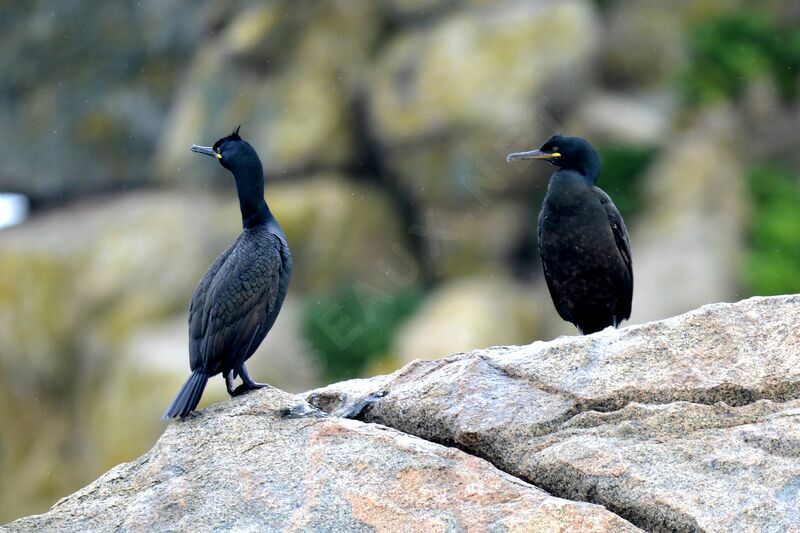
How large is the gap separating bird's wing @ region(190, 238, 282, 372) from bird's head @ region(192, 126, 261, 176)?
506mm

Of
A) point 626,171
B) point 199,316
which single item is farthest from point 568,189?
point 626,171

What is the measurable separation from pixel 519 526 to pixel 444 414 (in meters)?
0.77

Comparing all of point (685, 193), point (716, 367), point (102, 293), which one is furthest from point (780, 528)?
point (102, 293)

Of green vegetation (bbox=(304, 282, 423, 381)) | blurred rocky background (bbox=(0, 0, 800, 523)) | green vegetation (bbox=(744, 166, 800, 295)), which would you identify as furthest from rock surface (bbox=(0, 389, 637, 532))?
green vegetation (bbox=(304, 282, 423, 381))

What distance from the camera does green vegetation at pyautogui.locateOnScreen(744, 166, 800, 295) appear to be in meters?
18.2

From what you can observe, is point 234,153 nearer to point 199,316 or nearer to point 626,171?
point 199,316

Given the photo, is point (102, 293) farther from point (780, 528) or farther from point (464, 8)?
point (780, 528)

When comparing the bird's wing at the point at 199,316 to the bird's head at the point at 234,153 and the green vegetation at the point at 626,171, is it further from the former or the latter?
the green vegetation at the point at 626,171

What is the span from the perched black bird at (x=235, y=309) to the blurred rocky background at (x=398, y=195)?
11658 millimetres

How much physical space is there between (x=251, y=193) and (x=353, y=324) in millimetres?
Result: 13416

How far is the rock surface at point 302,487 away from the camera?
5008 mm

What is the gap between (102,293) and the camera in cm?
2052

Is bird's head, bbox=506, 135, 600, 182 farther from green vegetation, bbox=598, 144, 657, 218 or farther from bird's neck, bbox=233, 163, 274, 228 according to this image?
green vegetation, bbox=598, 144, 657, 218

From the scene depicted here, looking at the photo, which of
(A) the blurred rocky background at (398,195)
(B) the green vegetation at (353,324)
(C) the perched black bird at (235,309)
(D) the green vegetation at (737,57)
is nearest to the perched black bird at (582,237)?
(C) the perched black bird at (235,309)
